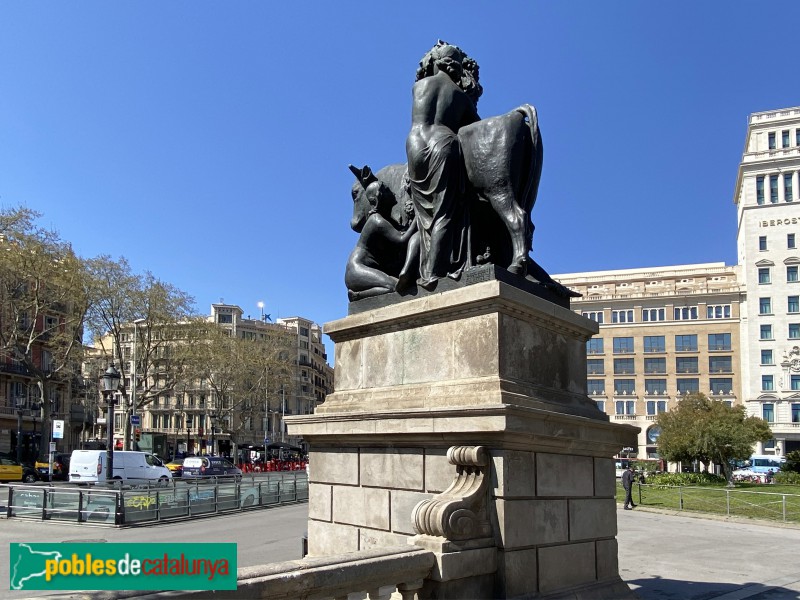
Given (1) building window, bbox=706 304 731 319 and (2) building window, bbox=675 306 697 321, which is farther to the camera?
(2) building window, bbox=675 306 697 321

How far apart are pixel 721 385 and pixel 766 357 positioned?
255 inches

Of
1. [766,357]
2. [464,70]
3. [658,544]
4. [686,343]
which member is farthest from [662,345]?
[464,70]

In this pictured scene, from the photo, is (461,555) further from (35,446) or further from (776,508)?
(35,446)

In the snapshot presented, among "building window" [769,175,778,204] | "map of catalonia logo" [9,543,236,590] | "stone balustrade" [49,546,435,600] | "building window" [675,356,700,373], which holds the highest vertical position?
"building window" [769,175,778,204]

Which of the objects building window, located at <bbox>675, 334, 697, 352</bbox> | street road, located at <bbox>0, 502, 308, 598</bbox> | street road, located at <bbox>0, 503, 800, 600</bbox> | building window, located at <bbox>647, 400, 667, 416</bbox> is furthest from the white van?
building window, located at <bbox>675, 334, 697, 352</bbox>

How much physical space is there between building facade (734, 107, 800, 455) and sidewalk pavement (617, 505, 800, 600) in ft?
199

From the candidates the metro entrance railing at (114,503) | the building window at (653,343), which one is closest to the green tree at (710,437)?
the metro entrance railing at (114,503)

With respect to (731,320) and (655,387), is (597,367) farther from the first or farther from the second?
(731,320)

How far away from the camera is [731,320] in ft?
269

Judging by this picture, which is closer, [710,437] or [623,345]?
[710,437]

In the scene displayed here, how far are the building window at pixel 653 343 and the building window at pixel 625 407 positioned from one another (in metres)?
6.72

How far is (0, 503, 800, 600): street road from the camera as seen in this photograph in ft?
29.8

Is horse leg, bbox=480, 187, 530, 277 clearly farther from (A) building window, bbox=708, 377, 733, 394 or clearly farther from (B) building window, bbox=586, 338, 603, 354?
(B) building window, bbox=586, 338, 603, 354

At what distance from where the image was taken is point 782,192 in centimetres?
7700
